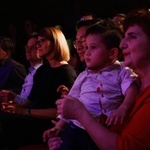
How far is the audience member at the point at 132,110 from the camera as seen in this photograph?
54.3 inches

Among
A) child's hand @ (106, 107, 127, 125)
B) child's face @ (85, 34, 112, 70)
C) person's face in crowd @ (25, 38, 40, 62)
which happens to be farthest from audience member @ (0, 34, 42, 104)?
child's hand @ (106, 107, 127, 125)

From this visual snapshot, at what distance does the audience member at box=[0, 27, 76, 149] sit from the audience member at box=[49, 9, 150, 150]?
1.18 metres

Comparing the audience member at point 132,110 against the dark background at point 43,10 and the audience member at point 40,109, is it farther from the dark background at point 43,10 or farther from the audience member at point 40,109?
the dark background at point 43,10

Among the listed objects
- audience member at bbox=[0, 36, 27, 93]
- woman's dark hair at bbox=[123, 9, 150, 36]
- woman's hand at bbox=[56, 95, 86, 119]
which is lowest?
audience member at bbox=[0, 36, 27, 93]

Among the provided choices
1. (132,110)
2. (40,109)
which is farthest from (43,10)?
(132,110)

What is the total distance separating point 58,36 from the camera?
3080 millimetres

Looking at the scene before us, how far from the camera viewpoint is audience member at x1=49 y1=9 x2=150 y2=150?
1379 millimetres

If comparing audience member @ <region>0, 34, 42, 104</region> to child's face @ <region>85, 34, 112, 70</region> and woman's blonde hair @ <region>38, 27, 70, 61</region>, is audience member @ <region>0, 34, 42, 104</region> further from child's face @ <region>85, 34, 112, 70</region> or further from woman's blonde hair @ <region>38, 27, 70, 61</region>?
child's face @ <region>85, 34, 112, 70</region>

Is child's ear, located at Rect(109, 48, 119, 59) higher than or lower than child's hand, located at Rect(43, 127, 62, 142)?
higher

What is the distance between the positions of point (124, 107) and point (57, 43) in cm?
145

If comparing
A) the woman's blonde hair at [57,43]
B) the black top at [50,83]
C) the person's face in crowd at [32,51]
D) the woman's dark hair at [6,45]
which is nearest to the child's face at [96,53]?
the black top at [50,83]

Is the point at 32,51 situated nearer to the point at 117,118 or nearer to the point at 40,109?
the point at 40,109

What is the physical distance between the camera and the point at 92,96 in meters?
2.05

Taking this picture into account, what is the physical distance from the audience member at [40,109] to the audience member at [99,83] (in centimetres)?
70
